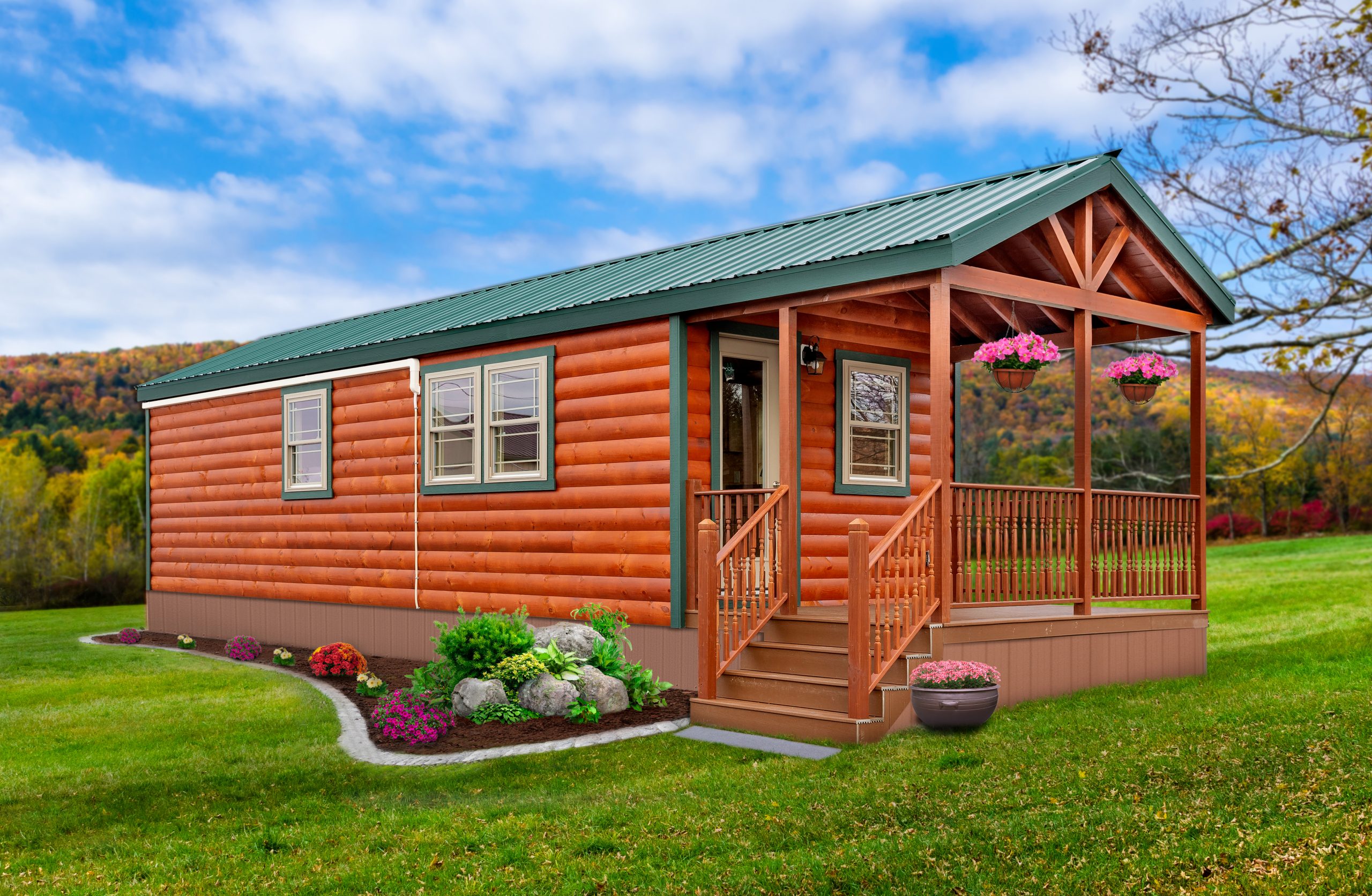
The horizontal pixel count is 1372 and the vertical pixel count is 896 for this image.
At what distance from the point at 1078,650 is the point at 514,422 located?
5.61 meters

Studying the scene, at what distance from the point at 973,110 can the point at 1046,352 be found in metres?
25.7

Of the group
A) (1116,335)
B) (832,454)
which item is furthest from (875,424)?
(1116,335)

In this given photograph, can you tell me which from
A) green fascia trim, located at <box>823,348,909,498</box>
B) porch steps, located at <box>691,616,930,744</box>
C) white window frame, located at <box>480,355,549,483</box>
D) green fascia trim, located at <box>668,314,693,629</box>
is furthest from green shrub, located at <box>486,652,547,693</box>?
green fascia trim, located at <box>823,348,909,498</box>

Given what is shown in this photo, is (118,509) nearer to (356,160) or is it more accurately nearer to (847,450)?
(356,160)

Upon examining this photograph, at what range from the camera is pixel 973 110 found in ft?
106

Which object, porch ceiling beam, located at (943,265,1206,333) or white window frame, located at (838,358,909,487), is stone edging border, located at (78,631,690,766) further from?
porch ceiling beam, located at (943,265,1206,333)

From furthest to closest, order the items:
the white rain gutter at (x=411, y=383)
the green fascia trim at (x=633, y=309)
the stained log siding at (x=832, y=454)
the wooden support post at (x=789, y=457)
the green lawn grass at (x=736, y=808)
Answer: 1. the white rain gutter at (x=411, y=383)
2. the stained log siding at (x=832, y=454)
3. the wooden support post at (x=789, y=457)
4. the green fascia trim at (x=633, y=309)
5. the green lawn grass at (x=736, y=808)

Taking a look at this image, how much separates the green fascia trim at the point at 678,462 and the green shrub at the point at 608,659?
2.13 feet

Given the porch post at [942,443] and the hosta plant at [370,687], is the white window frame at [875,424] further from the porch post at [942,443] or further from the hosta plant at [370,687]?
the hosta plant at [370,687]

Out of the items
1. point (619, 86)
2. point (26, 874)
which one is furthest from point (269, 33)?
point (26, 874)

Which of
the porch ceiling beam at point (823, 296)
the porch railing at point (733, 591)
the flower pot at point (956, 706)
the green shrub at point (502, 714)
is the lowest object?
the green shrub at point (502, 714)

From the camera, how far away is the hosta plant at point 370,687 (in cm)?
1011

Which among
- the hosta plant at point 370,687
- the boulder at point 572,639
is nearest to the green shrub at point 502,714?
the boulder at point 572,639

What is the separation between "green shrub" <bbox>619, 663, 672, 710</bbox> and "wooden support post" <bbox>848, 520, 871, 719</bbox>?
2044 mm
